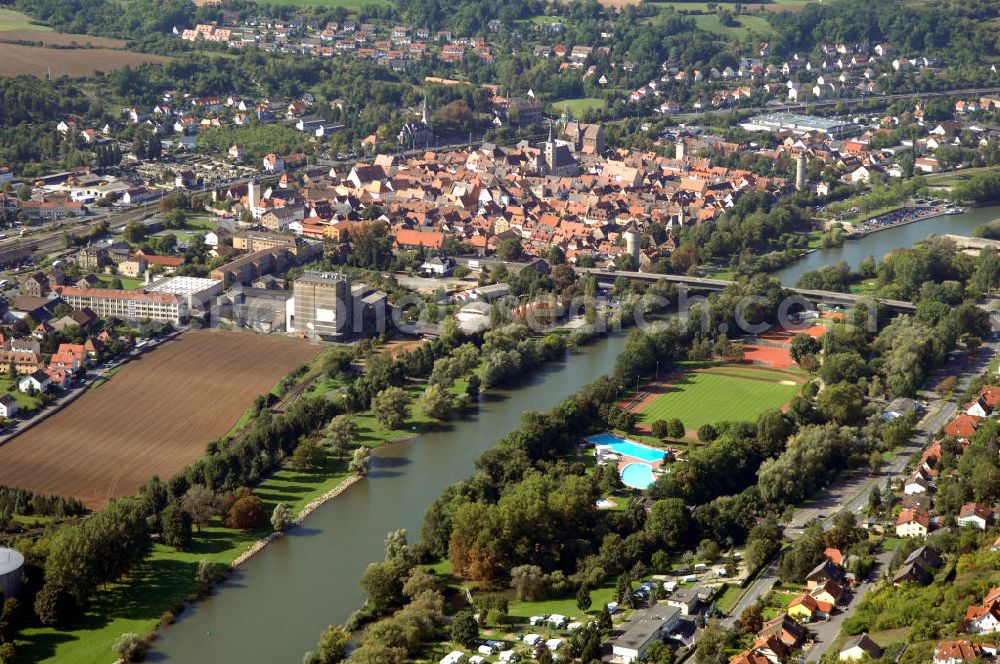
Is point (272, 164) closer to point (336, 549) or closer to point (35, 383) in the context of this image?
point (35, 383)

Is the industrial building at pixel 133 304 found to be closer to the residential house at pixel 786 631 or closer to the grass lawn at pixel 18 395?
the grass lawn at pixel 18 395

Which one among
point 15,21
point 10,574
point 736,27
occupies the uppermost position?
point 736,27

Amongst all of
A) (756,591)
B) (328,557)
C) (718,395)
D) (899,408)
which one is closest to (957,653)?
(756,591)

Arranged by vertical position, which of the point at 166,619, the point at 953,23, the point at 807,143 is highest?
the point at 953,23

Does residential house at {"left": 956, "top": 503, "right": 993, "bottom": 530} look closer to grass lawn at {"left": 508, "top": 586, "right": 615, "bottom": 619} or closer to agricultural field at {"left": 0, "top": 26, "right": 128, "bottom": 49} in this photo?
grass lawn at {"left": 508, "top": 586, "right": 615, "bottom": 619}

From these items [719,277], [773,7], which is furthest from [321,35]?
[719,277]

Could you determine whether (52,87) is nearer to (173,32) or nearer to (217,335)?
A: (173,32)
